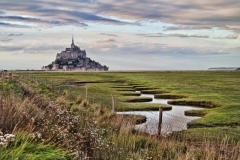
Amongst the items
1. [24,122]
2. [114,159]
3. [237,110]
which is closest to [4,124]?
[24,122]

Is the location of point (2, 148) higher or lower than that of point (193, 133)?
higher

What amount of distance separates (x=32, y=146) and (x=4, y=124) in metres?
2.06

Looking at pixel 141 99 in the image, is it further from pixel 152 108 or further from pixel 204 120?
pixel 204 120

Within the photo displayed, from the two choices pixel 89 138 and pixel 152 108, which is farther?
pixel 152 108

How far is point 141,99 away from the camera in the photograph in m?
42.5

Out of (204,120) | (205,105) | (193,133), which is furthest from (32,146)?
(205,105)

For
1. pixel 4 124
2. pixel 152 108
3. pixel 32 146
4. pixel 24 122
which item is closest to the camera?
pixel 32 146

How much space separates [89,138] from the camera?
10195 mm

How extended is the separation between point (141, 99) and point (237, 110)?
15.6m

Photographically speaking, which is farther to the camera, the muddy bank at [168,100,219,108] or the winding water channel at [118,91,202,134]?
the muddy bank at [168,100,219,108]

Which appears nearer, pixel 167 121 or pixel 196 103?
pixel 167 121

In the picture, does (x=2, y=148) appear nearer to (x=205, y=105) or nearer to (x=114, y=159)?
(x=114, y=159)

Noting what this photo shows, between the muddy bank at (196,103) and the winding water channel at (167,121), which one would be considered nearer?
the winding water channel at (167,121)

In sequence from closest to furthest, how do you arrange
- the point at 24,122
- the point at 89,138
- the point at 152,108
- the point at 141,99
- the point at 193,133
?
the point at 24,122
the point at 89,138
the point at 193,133
the point at 152,108
the point at 141,99
